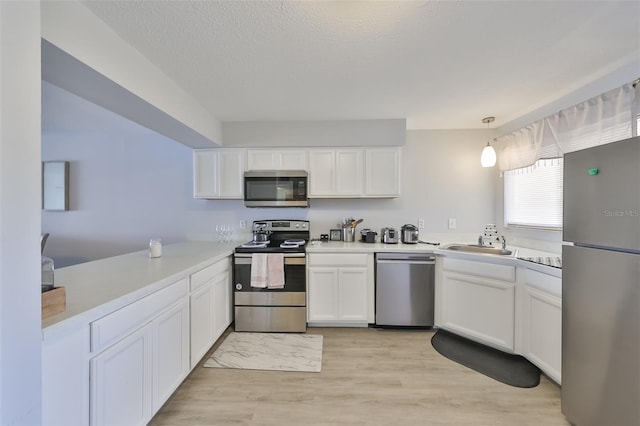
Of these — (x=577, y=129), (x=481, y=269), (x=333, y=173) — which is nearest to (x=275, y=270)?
(x=333, y=173)

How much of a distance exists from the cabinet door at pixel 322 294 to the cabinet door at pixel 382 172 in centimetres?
104

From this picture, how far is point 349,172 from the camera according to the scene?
2.98 metres

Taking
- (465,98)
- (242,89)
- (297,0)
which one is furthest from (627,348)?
(242,89)

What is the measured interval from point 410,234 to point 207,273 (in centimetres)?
221

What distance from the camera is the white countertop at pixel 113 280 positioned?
1.05m

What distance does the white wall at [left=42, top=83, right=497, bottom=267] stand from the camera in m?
3.23

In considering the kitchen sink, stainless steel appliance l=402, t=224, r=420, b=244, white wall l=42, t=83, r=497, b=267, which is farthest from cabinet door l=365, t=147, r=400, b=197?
the kitchen sink

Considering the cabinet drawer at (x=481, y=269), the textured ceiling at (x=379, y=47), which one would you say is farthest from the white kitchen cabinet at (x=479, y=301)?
the textured ceiling at (x=379, y=47)

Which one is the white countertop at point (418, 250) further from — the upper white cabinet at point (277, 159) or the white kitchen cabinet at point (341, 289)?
the upper white cabinet at point (277, 159)

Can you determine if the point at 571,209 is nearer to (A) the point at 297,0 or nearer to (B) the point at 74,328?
(A) the point at 297,0

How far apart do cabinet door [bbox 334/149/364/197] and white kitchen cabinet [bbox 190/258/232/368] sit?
149cm

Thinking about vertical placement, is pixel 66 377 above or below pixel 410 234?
→ below

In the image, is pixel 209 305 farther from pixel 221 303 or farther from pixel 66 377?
pixel 66 377

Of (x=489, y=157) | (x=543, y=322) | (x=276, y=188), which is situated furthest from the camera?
(x=276, y=188)
